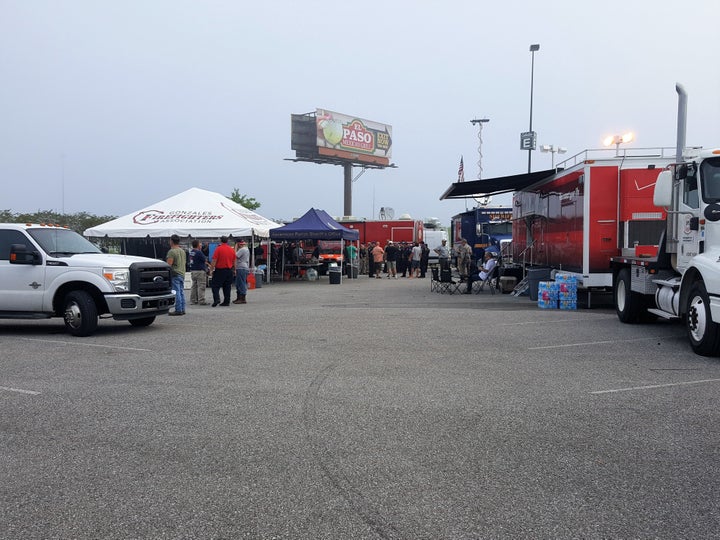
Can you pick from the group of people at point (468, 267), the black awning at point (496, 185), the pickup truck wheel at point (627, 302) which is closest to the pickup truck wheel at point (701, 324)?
the pickup truck wheel at point (627, 302)

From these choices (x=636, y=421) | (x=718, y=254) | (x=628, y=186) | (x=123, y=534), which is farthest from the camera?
(x=628, y=186)

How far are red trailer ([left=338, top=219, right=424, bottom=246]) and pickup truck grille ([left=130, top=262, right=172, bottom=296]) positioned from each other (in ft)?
80.7

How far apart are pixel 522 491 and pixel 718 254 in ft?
19.8

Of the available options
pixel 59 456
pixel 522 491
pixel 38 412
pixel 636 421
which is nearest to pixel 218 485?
pixel 59 456

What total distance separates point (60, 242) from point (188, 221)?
40.1ft

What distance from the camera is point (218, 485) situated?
4.02m

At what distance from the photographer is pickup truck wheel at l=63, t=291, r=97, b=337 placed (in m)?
10.4

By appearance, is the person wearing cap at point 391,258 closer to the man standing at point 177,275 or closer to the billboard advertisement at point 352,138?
the man standing at point 177,275

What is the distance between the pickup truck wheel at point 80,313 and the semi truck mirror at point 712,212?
9.43m

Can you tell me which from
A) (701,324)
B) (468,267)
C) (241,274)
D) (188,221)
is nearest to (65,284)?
(241,274)

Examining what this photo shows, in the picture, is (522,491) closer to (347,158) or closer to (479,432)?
(479,432)

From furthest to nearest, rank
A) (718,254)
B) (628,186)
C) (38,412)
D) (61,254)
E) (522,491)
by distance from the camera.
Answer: (628,186) → (61,254) → (718,254) → (38,412) → (522,491)

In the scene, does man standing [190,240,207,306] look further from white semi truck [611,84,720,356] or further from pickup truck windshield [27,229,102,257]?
white semi truck [611,84,720,356]

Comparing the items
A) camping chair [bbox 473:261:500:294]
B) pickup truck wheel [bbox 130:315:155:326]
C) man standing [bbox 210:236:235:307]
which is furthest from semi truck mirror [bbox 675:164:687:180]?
camping chair [bbox 473:261:500:294]
